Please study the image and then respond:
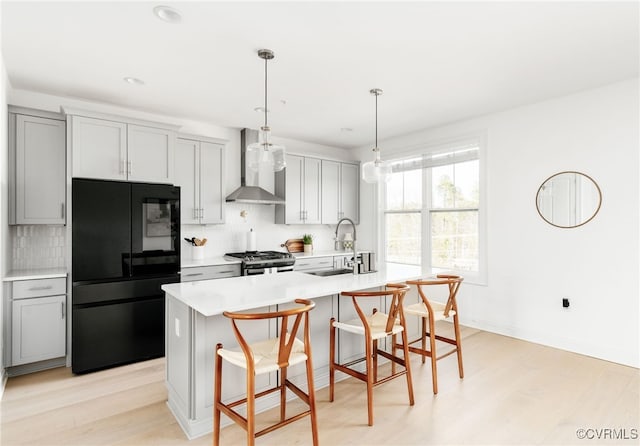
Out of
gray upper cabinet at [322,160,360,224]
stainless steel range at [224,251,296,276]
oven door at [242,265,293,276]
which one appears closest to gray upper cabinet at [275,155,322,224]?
gray upper cabinet at [322,160,360,224]

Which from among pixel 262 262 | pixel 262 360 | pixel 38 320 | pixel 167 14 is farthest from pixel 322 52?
pixel 38 320

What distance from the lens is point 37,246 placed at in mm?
3615

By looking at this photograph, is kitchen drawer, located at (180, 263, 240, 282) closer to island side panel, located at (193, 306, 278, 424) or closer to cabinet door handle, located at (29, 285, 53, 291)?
cabinet door handle, located at (29, 285, 53, 291)

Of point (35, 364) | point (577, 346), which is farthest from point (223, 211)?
point (577, 346)

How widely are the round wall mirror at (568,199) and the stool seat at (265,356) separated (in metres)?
3.21

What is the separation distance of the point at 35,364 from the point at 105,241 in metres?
1.28

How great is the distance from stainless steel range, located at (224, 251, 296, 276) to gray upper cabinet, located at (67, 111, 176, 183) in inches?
51.2

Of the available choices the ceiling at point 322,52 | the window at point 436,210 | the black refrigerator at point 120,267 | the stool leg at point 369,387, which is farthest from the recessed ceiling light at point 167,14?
the window at point 436,210

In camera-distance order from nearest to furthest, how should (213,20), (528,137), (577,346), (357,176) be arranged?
(213,20), (577,346), (528,137), (357,176)

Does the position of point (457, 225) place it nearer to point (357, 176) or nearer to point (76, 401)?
point (357, 176)

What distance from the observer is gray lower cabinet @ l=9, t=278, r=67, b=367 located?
121 inches

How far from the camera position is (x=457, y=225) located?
4793 millimetres

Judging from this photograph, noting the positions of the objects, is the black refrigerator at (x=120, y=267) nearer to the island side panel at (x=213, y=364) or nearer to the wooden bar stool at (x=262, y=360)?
the island side panel at (x=213, y=364)

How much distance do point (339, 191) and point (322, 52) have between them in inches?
129
